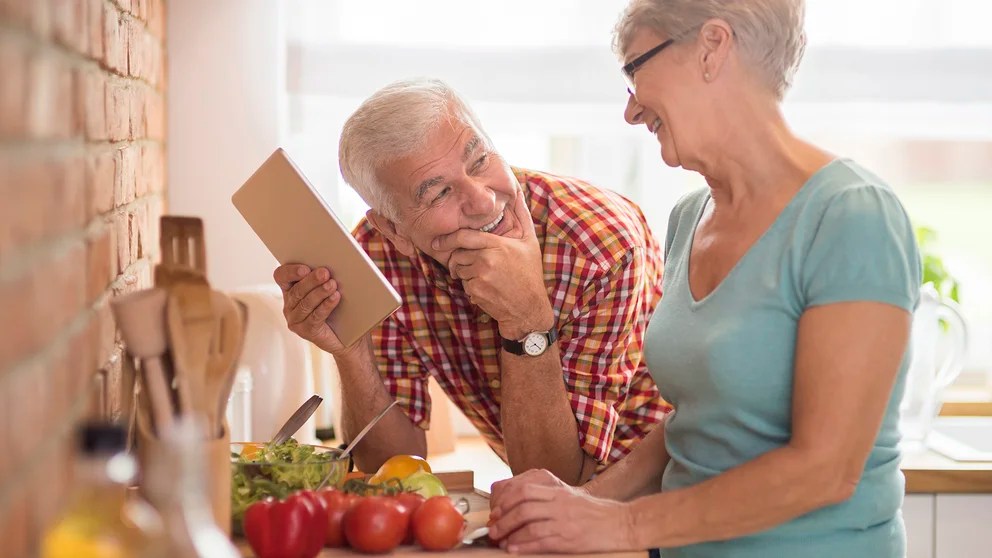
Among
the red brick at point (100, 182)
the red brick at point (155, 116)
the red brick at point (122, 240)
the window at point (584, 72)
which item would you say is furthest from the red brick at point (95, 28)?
the window at point (584, 72)

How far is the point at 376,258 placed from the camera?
72.9 inches

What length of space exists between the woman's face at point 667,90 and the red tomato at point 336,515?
56cm

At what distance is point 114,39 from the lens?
4.45 ft

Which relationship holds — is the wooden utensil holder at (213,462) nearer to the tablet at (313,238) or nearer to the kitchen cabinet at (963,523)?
the tablet at (313,238)

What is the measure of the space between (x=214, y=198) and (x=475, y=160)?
3.68ft

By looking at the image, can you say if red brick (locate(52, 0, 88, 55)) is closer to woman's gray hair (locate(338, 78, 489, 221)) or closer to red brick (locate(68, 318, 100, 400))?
red brick (locate(68, 318, 100, 400))

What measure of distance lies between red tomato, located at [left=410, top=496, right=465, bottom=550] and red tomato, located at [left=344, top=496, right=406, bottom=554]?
0.02 meters

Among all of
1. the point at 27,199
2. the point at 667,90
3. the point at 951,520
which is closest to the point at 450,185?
the point at 667,90

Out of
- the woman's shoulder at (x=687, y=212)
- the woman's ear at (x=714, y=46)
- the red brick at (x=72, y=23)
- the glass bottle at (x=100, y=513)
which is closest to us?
the glass bottle at (x=100, y=513)

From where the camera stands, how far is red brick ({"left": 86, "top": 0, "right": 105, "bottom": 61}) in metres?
1.10

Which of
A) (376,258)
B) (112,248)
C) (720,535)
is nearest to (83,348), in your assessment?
(112,248)

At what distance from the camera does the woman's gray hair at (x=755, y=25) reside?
4.11 ft

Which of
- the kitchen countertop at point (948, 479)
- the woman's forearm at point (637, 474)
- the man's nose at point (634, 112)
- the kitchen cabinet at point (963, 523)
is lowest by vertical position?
the kitchen cabinet at point (963, 523)

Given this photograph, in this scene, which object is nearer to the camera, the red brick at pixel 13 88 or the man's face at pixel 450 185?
the red brick at pixel 13 88
